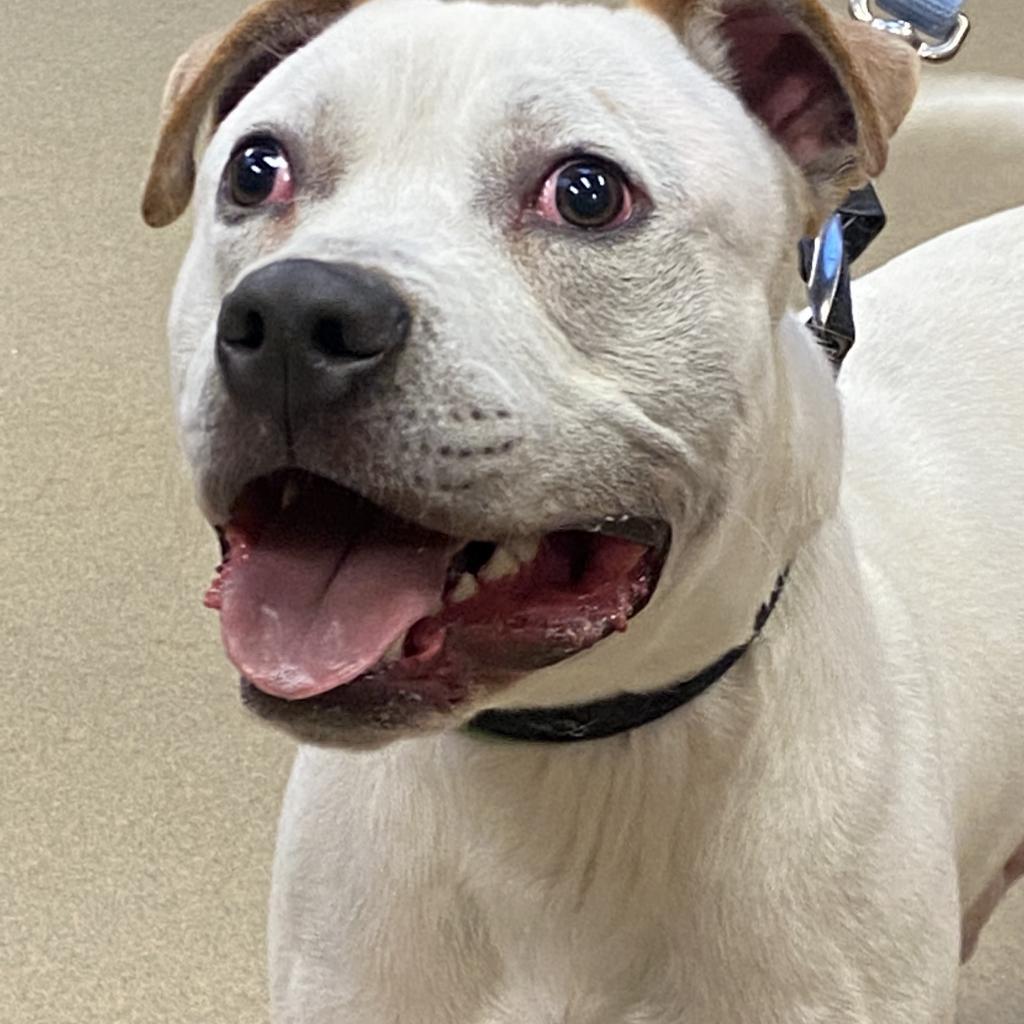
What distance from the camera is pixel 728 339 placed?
1004 mm

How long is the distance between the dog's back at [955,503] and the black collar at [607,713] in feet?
0.63

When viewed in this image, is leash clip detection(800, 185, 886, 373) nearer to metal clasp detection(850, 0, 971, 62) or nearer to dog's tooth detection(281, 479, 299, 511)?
metal clasp detection(850, 0, 971, 62)

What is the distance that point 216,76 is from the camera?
3.80 feet

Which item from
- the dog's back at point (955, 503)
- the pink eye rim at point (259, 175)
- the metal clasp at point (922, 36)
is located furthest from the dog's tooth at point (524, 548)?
the metal clasp at point (922, 36)

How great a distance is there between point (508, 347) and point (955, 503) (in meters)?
0.64

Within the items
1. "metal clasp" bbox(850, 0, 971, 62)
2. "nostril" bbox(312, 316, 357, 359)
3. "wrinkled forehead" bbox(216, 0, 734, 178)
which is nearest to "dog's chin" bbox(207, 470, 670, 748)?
"nostril" bbox(312, 316, 357, 359)

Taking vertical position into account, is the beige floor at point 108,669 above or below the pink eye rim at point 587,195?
below

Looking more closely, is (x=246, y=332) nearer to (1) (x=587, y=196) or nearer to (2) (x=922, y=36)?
(1) (x=587, y=196)

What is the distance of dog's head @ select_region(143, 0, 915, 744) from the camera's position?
0.90 m

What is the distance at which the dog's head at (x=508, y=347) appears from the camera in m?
0.90

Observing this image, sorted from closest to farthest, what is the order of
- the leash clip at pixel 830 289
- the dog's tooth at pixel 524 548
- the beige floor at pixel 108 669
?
1. the dog's tooth at pixel 524 548
2. the leash clip at pixel 830 289
3. the beige floor at pixel 108 669

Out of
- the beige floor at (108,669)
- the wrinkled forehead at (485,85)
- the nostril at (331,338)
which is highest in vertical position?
the wrinkled forehead at (485,85)

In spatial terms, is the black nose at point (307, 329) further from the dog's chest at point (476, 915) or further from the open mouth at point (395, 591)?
the dog's chest at point (476, 915)

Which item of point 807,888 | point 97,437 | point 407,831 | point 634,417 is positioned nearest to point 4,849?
point 97,437
